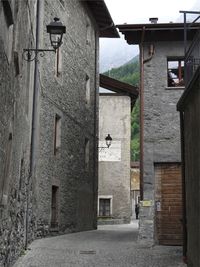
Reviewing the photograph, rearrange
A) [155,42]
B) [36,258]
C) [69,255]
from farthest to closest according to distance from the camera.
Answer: [155,42] → [69,255] → [36,258]

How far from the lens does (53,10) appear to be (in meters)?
16.5

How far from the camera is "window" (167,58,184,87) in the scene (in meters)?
14.5

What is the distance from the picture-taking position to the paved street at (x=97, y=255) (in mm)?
9414

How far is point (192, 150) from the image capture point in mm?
8477

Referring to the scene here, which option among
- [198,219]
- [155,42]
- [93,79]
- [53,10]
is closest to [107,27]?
[93,79]

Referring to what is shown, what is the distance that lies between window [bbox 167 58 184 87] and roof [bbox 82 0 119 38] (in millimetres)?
5402

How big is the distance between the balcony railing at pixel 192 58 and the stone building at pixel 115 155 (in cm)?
1890

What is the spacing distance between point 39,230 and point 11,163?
20.7 ft

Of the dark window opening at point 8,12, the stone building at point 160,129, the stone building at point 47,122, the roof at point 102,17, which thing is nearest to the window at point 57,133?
the stone building at point 47,122

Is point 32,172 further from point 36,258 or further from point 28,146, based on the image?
point 36,258

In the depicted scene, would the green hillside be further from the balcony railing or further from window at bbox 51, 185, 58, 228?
the balcony railing

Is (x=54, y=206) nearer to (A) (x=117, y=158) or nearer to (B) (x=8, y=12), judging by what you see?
(B) (x=8, y=12)

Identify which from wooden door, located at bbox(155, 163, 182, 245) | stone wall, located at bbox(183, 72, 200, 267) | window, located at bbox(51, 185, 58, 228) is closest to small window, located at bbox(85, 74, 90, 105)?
window, located at bbox(51, 185, 58, 228)

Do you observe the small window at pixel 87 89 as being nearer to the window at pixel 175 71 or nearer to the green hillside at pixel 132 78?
the window at pixel 175 71
